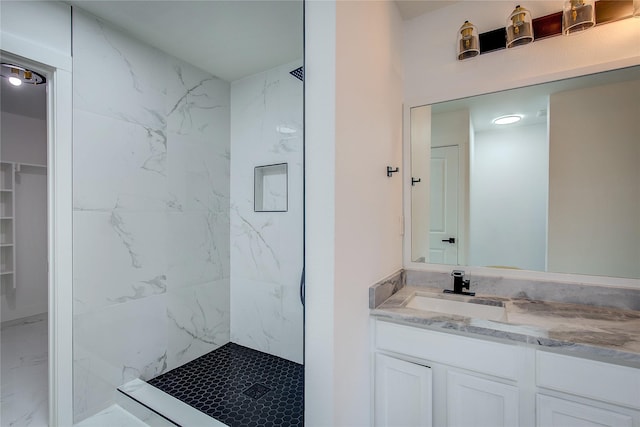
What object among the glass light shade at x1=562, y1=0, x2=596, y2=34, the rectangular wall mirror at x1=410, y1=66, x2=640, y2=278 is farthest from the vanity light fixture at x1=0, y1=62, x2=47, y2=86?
the glass light shade at x1=562, y1=0, x2=596, y2=34

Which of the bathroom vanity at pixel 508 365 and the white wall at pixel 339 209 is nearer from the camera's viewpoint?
the bathroom vanity at pixel 508 365

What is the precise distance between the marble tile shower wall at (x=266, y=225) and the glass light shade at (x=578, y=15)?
141cm

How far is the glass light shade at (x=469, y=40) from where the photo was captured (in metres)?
1.54

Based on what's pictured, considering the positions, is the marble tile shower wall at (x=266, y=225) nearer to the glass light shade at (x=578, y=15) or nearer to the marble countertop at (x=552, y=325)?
the marble countertop at (x=552, y=325)

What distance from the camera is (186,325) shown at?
2055 millimetres

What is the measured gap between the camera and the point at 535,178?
4.91ft

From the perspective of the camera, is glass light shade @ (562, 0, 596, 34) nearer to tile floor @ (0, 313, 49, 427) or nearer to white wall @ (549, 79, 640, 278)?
white wall @ (549, 79, 640, 278)

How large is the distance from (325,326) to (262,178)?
1.41 meters

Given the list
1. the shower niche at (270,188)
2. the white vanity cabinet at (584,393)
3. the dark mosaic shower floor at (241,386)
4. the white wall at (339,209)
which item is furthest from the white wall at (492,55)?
the dark mosaic shower floor at (241,386)

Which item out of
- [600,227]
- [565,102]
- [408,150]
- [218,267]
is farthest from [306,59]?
[218,267]

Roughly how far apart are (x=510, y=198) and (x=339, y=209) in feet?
3.61

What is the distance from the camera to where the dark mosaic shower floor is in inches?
59.8

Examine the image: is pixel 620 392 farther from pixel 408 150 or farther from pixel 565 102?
pixel 408 150

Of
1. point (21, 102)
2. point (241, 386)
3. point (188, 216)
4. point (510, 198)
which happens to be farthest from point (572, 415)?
point (21, 102)
